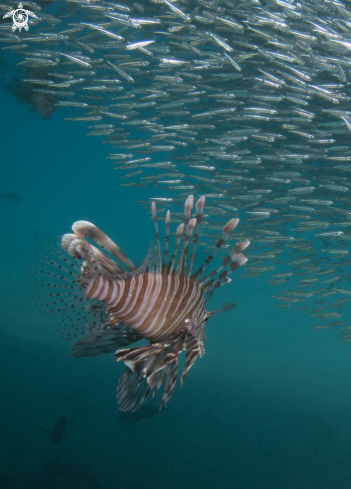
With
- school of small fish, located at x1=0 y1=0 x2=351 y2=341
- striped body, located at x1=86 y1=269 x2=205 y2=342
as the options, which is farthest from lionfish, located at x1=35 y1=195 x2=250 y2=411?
school of small fish, located at x1=0 y1=0 x2=351 y2=341

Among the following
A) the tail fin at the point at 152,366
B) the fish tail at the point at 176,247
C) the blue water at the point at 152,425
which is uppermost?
the fish tail at the point at 176,247

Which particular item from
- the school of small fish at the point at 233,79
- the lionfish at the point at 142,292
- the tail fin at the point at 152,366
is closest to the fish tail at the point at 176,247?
the lionfish at the point at 142,292

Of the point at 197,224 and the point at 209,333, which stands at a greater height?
the point at 197,224

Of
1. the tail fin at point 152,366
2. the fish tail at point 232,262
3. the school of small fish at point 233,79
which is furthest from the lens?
the school of small fish at point 233,79

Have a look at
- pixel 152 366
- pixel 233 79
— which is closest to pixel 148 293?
pixel 152 366

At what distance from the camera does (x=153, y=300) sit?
180 centimetres

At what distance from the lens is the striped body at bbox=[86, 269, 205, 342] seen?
1799 millimetres

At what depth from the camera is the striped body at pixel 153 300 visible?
5.90 ft

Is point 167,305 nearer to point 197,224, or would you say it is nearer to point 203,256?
point 197,224

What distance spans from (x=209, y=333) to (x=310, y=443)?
15974mm

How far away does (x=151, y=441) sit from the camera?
10367mm

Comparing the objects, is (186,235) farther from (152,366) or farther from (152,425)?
(152,425)

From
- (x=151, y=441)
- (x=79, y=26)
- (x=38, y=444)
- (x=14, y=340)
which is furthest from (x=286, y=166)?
(x=14, y=340)

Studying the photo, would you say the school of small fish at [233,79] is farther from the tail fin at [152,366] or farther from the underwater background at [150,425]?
the tail fin at [152,366]
